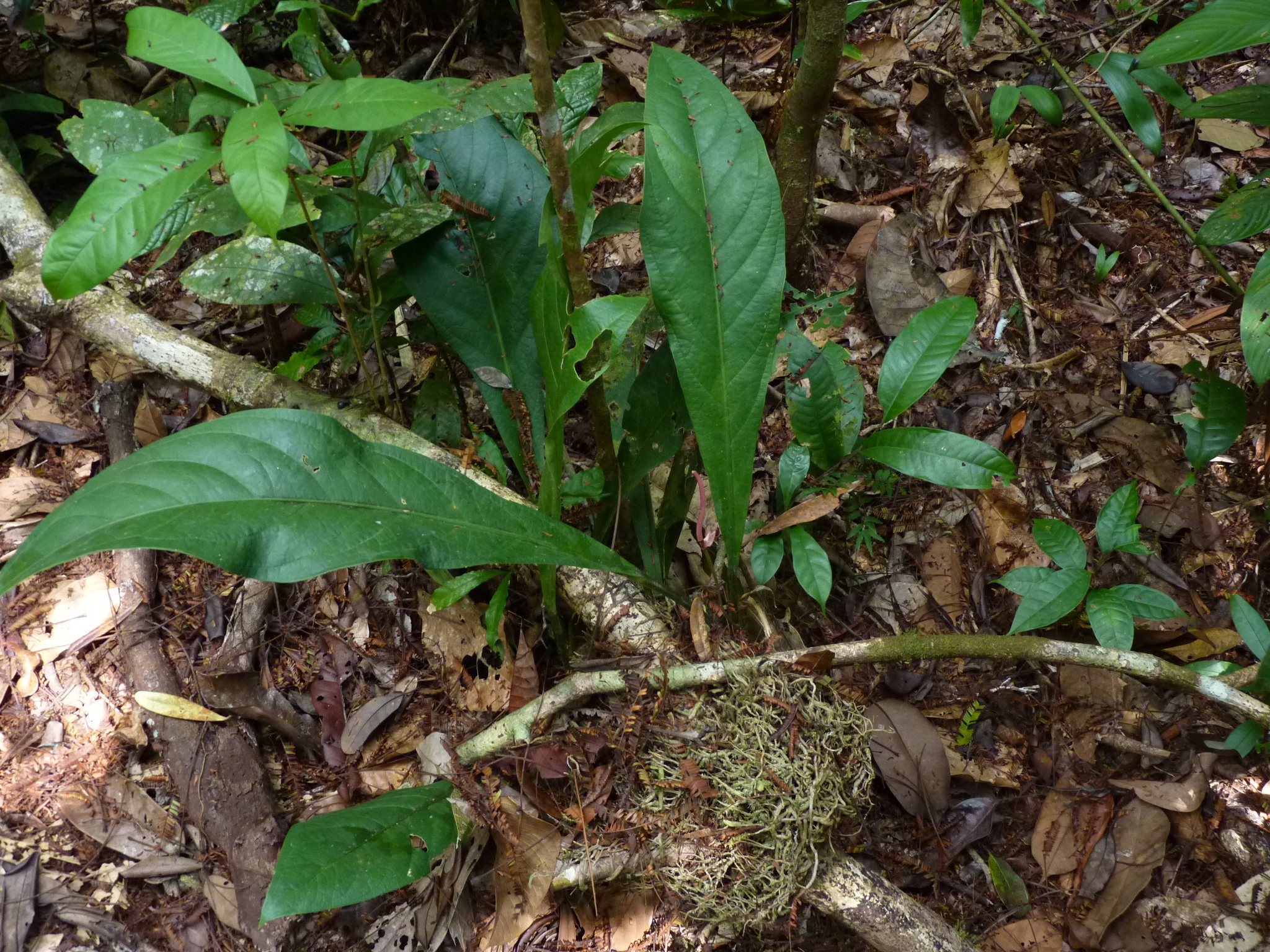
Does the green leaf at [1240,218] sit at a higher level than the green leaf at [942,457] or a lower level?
higher

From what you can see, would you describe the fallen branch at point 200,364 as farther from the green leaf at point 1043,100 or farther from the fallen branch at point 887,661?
the green leaf at point 1043,100

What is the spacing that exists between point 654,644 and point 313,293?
2.87 ft

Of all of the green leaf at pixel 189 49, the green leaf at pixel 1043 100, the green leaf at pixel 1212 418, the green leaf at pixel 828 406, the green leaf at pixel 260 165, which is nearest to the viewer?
the green leaf at pixel 260 165

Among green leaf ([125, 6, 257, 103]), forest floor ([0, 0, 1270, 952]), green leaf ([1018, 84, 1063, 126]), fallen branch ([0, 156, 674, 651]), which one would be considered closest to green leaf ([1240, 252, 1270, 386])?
forest floor ([0, 0, 1270, 952])

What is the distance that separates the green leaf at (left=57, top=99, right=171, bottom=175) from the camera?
4.47 feet

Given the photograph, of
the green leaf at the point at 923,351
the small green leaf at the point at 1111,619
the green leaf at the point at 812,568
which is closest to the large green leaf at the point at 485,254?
the green leaf at the point at 812,568

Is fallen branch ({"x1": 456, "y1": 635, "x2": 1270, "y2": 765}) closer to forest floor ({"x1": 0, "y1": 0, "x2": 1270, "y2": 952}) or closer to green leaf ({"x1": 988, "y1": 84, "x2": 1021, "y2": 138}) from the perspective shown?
forest floor ({"x1": 0, "y1": 0, "x2": 1270, "y2": 952})

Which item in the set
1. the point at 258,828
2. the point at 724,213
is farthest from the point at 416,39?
the point at 258,828

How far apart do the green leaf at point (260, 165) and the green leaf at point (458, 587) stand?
26.2 inches

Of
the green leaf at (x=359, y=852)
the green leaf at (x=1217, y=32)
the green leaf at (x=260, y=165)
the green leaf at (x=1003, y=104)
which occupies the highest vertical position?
the green leaf at (x=1217, y=32)

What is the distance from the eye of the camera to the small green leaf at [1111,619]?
1.32 meters

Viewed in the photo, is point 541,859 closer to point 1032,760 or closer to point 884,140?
point 1032,760

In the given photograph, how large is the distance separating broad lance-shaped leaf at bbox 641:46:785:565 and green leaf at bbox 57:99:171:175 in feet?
2.91

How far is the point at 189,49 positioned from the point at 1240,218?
67.0 inches
